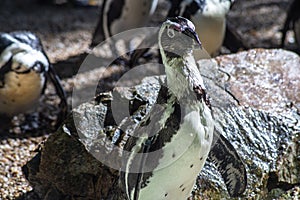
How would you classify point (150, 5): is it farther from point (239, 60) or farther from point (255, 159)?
point (255, 159)

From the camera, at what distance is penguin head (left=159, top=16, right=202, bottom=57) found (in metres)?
1.78

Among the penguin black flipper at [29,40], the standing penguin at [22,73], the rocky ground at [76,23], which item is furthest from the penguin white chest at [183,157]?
the rocky ground at [76,23]

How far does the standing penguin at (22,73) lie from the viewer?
341cm

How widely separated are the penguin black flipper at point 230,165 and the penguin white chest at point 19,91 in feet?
5.46

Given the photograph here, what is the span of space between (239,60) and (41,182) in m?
1.16

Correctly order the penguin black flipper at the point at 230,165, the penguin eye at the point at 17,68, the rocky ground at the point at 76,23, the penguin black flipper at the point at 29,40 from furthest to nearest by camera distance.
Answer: the rocky ground at the point at 76,23 < the penguin black flipper at the point at 29,40 < the penguin eye at the point at 17,68 < the penguin black flipper at the point at 230,165

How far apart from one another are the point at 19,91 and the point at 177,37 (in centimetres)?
194

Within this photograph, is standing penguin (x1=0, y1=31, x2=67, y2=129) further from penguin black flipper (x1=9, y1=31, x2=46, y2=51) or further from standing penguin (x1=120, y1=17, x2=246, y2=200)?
standing penguin (x1=120, y1=17, x2=246, y2=200)

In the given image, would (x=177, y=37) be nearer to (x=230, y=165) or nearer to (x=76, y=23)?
(x=230, y=165)

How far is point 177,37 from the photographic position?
179cm

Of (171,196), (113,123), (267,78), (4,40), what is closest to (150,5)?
(4,40)

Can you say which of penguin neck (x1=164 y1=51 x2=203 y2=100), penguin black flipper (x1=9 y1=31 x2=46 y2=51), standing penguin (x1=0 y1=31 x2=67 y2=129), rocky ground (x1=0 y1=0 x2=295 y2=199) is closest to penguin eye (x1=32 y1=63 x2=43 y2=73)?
standing penguin (x1=0 y1=31 x2=67 y2=129)

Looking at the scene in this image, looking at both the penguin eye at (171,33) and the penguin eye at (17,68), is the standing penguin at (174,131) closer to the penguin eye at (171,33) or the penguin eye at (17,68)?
the penguin eye at (171,33)

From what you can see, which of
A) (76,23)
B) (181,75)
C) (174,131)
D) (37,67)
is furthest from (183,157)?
(76,23)
